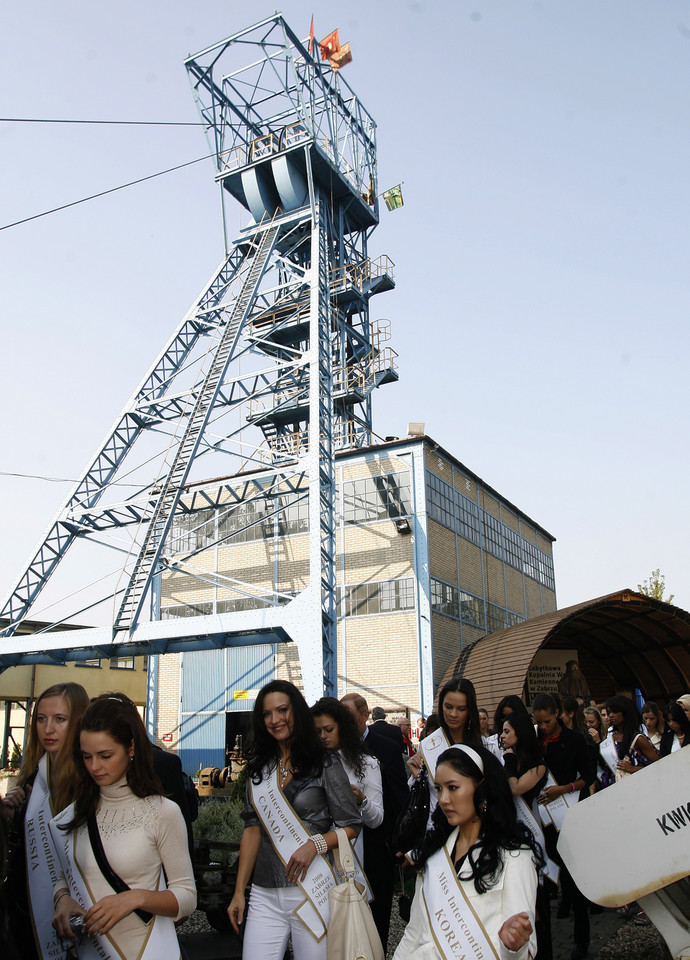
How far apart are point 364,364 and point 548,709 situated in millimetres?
23424

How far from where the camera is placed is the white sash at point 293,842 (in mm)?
4074

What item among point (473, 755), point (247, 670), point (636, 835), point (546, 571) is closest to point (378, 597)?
point (247, 670)

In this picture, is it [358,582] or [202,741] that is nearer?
[358,582]

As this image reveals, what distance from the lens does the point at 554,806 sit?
6.54 meters

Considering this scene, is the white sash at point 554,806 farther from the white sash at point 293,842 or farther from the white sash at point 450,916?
the white sash at point 450,916

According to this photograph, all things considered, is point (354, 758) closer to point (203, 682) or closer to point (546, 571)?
point (203, 682)

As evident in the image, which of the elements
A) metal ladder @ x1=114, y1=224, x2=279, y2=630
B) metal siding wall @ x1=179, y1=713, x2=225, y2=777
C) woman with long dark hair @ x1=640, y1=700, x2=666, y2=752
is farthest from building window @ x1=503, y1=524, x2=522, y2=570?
woman with long dark hair @ x1=640, y1=700, x2=666, y2=752

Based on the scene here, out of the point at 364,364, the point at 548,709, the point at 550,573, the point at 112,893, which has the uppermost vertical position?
the point at 364,364

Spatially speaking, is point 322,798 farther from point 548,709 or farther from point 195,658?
point 195,658

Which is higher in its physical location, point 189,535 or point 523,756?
point 189,535

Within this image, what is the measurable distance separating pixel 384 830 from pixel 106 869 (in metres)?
2.98

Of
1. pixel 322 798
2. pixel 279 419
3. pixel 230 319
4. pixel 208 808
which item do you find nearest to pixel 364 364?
pixel 279 419

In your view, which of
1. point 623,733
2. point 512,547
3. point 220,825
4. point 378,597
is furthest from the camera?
point 512,547

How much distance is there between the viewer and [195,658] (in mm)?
24453
